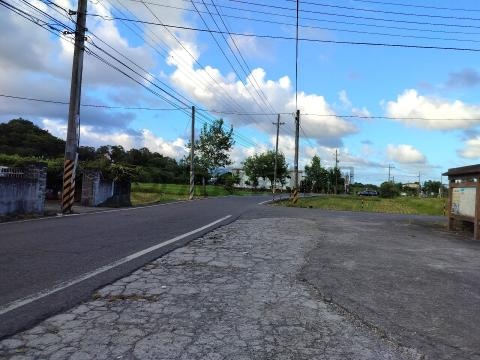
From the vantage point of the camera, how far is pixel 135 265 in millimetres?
8602

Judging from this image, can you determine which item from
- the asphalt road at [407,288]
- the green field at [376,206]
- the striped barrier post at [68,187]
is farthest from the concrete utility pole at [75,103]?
the green field at [376,206]

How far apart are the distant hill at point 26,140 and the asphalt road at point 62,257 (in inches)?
2240

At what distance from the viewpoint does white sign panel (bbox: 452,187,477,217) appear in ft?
57.4

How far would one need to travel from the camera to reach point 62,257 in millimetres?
9133

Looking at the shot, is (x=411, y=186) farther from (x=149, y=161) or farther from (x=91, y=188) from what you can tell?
(x=91, y=188)

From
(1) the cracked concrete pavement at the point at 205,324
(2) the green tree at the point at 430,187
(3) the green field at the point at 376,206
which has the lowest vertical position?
(1) the cracked concrete pavement at the point at 205,324

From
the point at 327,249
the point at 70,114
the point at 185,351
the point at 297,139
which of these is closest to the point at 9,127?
the point at 297,139

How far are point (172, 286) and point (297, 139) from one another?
35.0 metres

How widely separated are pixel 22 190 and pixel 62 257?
11.0 m

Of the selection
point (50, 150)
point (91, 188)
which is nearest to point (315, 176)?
point (50, 150)

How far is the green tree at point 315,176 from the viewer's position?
120 m

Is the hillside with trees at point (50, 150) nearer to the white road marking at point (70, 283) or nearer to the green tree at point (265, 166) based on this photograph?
the green tree at point (265, 166)

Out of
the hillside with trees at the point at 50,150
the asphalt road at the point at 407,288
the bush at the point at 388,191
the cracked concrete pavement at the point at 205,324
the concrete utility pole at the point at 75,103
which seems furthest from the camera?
the bush at the point at 388,191

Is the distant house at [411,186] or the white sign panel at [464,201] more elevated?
the distant house at [411,186]
